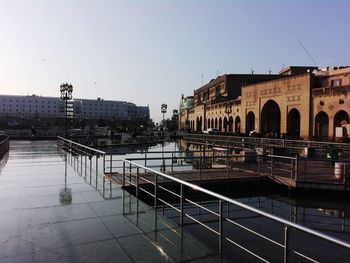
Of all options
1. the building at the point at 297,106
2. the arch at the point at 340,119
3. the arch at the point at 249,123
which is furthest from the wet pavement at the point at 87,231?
the arch at the point at 249,123

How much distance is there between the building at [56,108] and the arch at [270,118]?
86276mm

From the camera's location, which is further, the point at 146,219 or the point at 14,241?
the point at 146,219

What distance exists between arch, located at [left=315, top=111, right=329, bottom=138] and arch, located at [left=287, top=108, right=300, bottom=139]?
4819 mm

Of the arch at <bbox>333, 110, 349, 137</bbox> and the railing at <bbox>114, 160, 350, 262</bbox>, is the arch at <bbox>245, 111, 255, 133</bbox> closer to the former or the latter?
the arch at <bbox>333, 110, 349, 137</bbox>

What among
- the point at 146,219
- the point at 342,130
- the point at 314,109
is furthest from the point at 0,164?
the point at 314,109

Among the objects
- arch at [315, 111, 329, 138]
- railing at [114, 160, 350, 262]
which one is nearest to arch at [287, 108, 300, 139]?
arch at [315, 111, 329, 138]

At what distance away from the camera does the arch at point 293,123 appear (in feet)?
198

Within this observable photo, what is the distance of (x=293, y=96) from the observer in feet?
192

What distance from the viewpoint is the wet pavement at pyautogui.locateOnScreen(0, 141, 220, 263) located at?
5641 millimetres

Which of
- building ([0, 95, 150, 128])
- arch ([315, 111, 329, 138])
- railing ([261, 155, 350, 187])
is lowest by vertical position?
railing ([261, 155, 350, 187])

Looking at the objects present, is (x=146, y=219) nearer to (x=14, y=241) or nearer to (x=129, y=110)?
(x=14, y=241)

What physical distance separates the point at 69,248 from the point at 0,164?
1362cm

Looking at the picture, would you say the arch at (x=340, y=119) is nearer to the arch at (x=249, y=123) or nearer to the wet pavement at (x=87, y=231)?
the arch at (x=249, y=123)

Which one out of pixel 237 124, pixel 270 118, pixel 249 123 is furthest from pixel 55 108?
pixel 270 118
